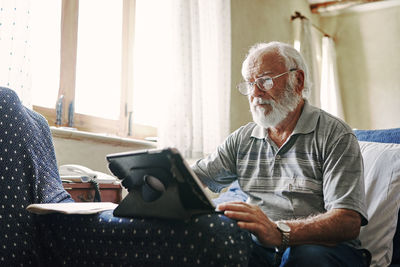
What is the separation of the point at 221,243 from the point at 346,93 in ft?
18.5

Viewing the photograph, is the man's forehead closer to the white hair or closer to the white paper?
the white hair

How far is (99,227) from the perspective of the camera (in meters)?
1.05

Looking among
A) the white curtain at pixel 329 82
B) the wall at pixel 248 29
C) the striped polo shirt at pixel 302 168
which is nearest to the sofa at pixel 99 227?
the striped polo shirt at pixel 302 168

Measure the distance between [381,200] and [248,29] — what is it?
2819mm

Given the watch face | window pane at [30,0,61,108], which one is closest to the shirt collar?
the watch face

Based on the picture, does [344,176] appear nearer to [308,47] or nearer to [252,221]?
[252,221]

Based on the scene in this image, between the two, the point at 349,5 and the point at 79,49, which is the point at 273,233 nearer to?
the point at 79,49

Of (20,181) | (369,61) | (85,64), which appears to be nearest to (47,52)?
(85,64)

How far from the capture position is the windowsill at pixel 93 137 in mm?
2158

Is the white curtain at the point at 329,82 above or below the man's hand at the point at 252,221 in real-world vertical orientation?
above

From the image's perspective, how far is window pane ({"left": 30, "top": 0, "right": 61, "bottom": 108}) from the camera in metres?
2.32

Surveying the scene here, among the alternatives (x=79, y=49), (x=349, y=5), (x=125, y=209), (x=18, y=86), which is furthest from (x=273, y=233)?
(x=349, y=5)

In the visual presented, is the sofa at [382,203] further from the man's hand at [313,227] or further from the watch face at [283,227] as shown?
the watch face at [283,227]

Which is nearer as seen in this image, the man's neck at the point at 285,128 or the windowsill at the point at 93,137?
the man's neck at the point at 285,128
